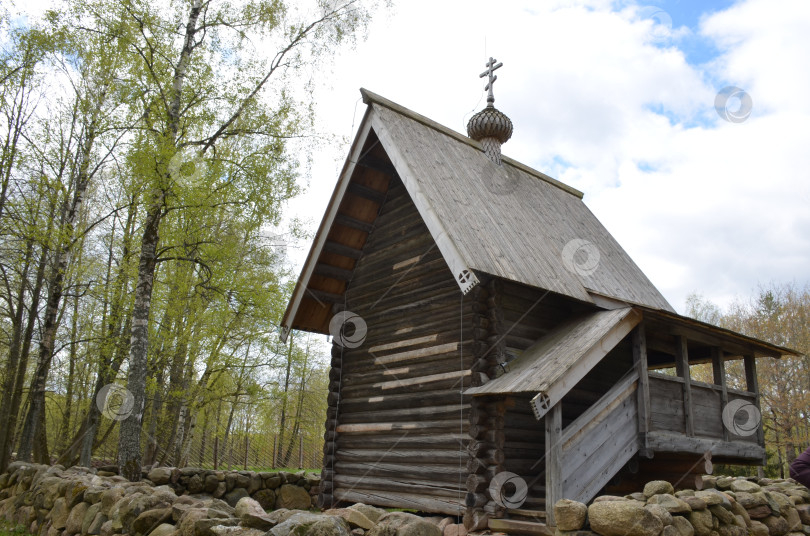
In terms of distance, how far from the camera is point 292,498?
538 inches

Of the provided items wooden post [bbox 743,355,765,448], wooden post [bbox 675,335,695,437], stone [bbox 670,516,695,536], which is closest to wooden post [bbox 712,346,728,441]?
wooden post [bbox 743,355,765,448]

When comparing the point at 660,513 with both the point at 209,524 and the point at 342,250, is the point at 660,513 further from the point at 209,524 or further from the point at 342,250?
the point at 342,250

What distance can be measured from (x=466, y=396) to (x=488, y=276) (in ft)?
6.13

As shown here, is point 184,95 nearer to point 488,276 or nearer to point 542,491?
point 488,276

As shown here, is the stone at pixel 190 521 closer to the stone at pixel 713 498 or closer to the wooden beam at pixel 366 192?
the stone at pixel 713 498

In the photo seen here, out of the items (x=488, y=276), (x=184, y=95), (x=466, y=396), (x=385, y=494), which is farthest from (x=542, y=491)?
(x=184, y=95)

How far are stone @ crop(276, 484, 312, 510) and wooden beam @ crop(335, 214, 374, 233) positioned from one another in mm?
6120

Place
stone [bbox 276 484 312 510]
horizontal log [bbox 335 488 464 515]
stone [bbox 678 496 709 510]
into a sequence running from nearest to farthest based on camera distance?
1. stone [bbox 678 496 709 510]
2. horizontal log [bbox 335 488 464 515]
3. stone [bbox 276 484 312 510]

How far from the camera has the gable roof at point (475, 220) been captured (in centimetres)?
927

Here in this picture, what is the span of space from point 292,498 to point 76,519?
19.9ft

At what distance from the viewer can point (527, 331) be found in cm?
1014
